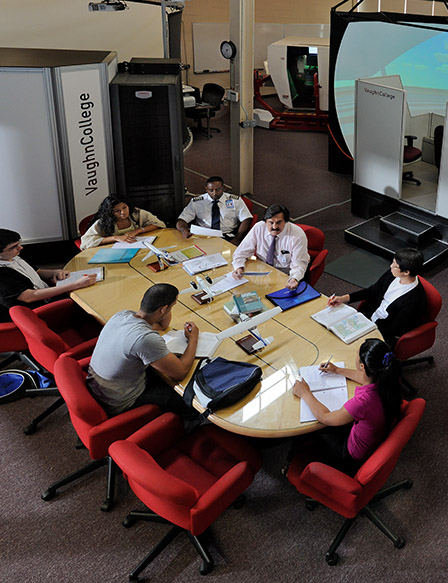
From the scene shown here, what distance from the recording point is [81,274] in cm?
455

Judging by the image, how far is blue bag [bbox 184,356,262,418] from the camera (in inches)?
125

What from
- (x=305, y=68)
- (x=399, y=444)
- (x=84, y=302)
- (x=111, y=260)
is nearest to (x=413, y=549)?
(x=399, y=444)

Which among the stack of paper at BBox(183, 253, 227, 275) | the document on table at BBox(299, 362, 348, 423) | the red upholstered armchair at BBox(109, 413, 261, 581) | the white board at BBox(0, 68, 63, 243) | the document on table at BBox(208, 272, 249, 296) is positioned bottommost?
the red upholstered armchair at BBox(109, 413, 261, 581)

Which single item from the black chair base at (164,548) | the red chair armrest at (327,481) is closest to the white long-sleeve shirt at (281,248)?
the red chair armrest at (327,481)

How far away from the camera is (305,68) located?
37.2 feet

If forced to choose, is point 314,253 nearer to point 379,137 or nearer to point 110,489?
point 379,137

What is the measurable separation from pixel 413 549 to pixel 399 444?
0.80 m

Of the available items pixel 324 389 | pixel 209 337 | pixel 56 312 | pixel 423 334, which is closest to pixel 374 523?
pixel 324 389

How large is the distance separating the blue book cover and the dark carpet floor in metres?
1.24

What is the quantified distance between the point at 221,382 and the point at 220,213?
8.44 ft

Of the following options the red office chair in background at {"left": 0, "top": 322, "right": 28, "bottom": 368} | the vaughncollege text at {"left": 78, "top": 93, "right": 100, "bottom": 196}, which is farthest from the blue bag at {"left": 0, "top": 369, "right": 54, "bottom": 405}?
the vaughncollege text at {"left": 78, "top": 93, "right": 100, "bottom": 196}

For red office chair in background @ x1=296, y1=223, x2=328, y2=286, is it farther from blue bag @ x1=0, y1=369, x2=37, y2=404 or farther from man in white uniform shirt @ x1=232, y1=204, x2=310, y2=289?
blue bag @ x1=0, y1=369, x2=37, y2=404

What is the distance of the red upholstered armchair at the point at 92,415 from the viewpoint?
3125 millimetres

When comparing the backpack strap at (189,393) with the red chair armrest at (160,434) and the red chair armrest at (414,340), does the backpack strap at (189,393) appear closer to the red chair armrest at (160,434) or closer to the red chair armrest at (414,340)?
the red chair armrest at (160,434)
